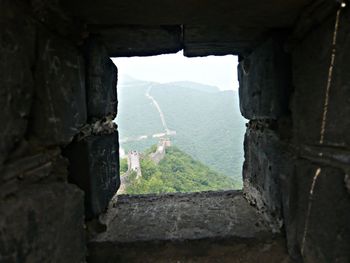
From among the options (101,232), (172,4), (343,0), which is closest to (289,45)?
(343,0)

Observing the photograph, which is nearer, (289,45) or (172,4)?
(172,4)

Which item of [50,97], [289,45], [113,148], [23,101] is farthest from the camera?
[113,148]

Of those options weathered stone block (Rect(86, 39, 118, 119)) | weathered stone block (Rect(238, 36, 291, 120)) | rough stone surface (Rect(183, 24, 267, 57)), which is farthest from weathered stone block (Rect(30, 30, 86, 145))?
weathered stone block (Rect(238, 36, 291, 120))

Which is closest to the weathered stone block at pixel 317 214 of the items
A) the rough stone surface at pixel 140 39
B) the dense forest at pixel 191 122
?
the rough stone surface at pixel 140 39

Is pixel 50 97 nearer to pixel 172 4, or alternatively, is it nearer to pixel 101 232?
pixel 172 4

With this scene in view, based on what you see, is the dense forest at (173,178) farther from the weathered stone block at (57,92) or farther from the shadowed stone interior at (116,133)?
the weathered stone block at (57,92)

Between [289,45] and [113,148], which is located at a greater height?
[289,45]
